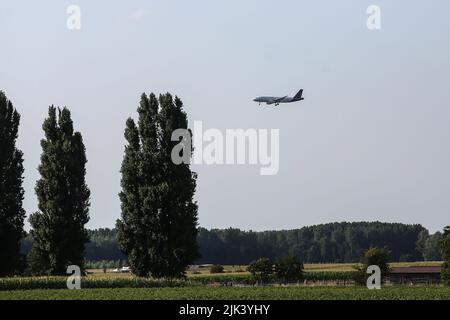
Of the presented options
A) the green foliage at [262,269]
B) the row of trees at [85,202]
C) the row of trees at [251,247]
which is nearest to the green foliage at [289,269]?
the green foliage at [262,269]

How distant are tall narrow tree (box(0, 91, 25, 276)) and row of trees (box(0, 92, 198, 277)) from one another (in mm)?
71

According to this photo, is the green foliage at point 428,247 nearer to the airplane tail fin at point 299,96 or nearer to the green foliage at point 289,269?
the airplane tail fin at point 299,96

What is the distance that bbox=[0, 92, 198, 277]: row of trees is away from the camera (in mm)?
66688

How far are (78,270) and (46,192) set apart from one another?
20.3 feet

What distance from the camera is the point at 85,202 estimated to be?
225 feet

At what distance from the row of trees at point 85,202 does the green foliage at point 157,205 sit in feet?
0.23

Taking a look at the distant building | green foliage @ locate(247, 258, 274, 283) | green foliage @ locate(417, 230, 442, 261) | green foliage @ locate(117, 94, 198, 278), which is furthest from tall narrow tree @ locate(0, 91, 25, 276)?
green foliage @ locate(417, 230, 442, 261)

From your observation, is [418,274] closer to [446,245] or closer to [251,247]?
[446,245]

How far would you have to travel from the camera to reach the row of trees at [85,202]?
66.7m

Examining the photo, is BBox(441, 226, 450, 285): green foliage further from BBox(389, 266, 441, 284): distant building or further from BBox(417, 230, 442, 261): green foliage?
BBox(417, 230, 442, 261): green foliage

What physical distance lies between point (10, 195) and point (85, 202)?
5.40m

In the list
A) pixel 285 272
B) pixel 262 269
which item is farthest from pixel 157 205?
pixel 262 269

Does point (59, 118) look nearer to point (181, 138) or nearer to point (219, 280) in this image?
point (181, 138)
